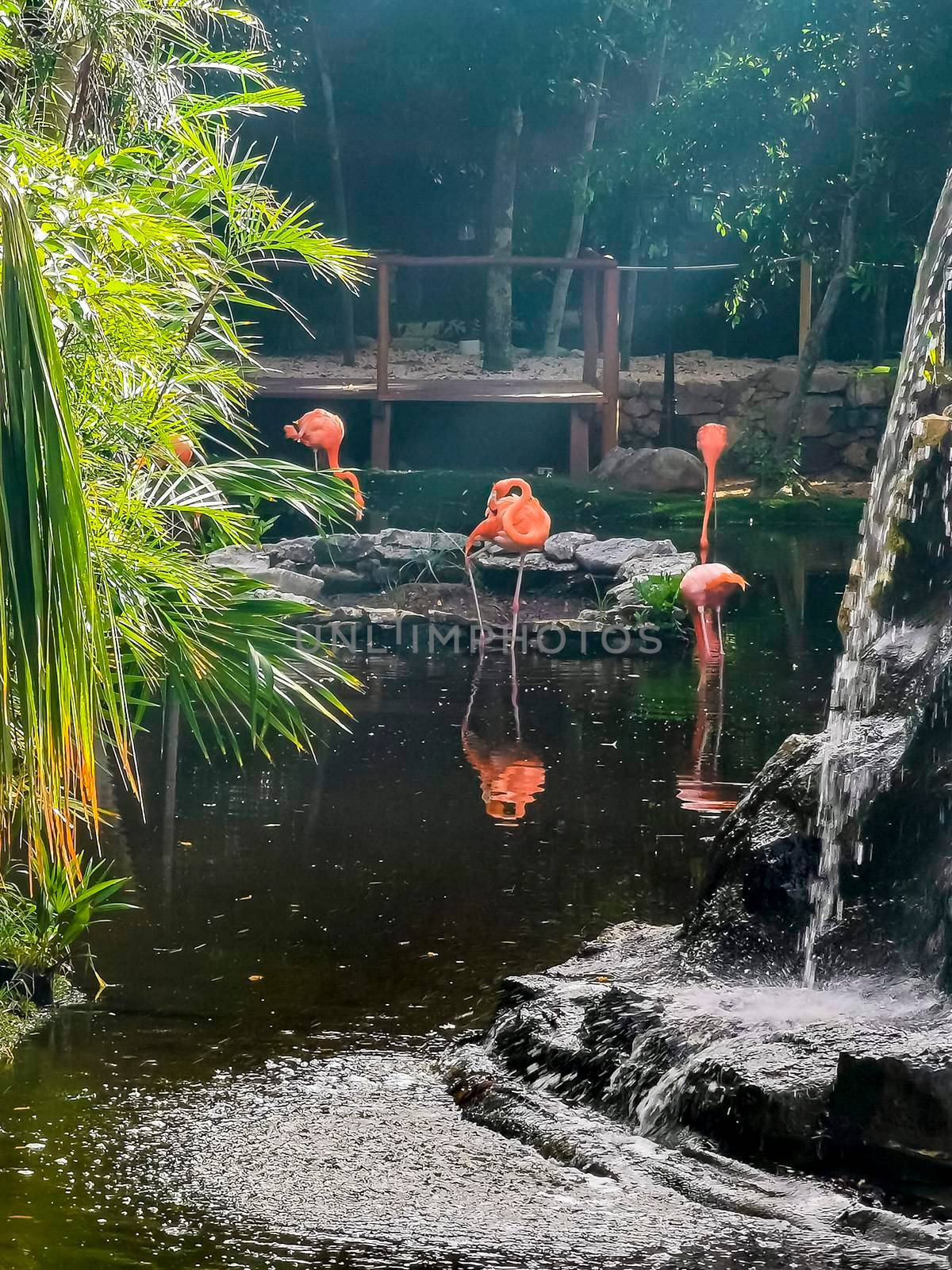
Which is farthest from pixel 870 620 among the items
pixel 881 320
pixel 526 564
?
pixel 881 320

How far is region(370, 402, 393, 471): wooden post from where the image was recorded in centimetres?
1480

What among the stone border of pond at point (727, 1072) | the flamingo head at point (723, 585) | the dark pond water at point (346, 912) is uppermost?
the flamingo head at point (723, 585)

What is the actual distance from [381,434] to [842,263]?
4734mm

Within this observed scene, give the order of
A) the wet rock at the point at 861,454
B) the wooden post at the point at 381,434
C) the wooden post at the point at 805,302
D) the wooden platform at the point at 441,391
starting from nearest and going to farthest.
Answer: the wooden platform at the point at 441,391 < the wooden post at the point at 381,434 < the wooden post at the point at 805,302 < the wet rock at the point at 861,454

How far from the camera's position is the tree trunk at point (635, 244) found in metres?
17.3

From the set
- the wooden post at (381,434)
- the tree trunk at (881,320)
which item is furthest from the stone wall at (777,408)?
the wooden post at (381,434)

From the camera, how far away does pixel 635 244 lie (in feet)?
61.2

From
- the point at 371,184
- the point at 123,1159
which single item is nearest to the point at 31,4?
the point at 123,1159

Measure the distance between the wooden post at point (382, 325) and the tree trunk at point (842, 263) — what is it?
382 centimetres

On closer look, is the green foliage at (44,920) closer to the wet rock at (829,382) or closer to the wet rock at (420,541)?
Result: the wet rock at (420,541)

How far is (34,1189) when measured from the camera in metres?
2.95

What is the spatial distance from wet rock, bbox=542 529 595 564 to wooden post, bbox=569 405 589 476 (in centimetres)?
402

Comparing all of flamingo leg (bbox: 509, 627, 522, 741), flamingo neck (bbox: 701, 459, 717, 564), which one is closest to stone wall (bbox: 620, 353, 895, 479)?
flamingo neck (bbox: 701, 459, 717, 564)

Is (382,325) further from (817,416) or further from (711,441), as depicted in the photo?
(817,416)
